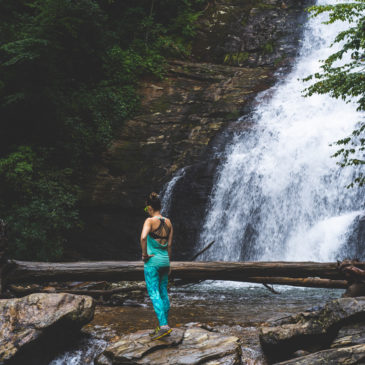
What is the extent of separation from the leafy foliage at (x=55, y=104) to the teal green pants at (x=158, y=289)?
6.82 metres

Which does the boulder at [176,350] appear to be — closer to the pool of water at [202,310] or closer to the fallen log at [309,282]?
the pool of water at [202,310]

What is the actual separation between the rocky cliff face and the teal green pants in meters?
7.65

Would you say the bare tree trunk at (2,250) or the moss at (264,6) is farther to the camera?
the moss at (264,6)

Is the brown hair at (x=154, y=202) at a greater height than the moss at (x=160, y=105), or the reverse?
the moss at (x=160, y=105)

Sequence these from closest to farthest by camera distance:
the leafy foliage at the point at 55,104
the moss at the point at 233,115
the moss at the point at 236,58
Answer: the leafy foliage at the point at 55,104 < the moss at the point at 233,115 < the moss at the point at 236,58

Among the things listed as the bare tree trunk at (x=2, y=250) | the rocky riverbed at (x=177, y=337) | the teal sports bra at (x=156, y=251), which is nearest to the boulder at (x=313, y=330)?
the rocky riverbed at (x=177, y=337)

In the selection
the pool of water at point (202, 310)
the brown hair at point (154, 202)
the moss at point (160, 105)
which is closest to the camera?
the brown hair at point (154, 202)

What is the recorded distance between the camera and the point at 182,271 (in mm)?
6527

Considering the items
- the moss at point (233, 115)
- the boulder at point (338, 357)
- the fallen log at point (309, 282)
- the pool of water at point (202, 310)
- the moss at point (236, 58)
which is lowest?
the pool of water at point (202, 310)

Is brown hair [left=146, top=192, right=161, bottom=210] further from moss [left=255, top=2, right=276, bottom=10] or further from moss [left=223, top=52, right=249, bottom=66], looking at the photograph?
moss [left=255, top=2, right=276, bottom=10]

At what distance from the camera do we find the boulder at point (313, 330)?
3908 mm

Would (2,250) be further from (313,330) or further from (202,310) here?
(313,330)

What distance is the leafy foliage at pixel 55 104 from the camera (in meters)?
11.3

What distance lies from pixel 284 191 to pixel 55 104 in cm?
844
